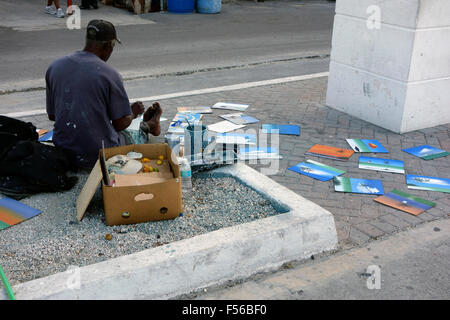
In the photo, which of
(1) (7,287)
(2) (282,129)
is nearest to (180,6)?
(2) (282,129)

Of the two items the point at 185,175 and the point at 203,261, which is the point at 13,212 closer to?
the point at 185,175

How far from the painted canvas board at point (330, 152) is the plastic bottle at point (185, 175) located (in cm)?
165

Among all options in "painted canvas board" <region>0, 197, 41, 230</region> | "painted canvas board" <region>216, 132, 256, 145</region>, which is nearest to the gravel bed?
"painted canvas board" <region>0, 197, 41, 230</region>

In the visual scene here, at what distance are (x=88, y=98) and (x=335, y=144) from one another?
2835 mm

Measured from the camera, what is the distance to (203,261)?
301 cm

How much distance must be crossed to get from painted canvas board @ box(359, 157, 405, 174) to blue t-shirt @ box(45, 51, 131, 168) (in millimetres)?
2422

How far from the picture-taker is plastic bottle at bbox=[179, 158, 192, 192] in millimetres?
3959

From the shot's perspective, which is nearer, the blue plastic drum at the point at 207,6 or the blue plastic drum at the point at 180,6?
the blue plastic drum at the point at 180,6

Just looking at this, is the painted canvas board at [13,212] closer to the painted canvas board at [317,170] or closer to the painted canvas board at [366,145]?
the painted canvas board at [317,170]

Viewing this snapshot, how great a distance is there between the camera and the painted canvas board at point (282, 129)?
225 inches

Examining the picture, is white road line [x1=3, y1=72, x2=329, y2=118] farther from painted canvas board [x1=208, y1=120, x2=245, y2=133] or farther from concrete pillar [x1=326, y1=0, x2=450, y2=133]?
concrete pillar [x1=326, y1=0, x2=450, y2=133]

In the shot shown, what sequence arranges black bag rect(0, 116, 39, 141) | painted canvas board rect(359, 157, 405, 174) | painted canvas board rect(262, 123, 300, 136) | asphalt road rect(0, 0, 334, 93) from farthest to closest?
asphalt road rect(0, 0, 334, 93) → painted canvas board rect(262, 123, 300, 136) → painted canvas board rect(359, 157, 405, 174) → black bag rect(0, 116, 39, 141)

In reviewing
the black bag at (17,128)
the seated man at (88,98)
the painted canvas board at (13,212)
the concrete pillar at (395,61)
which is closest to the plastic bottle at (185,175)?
the seated man at (88,98)
